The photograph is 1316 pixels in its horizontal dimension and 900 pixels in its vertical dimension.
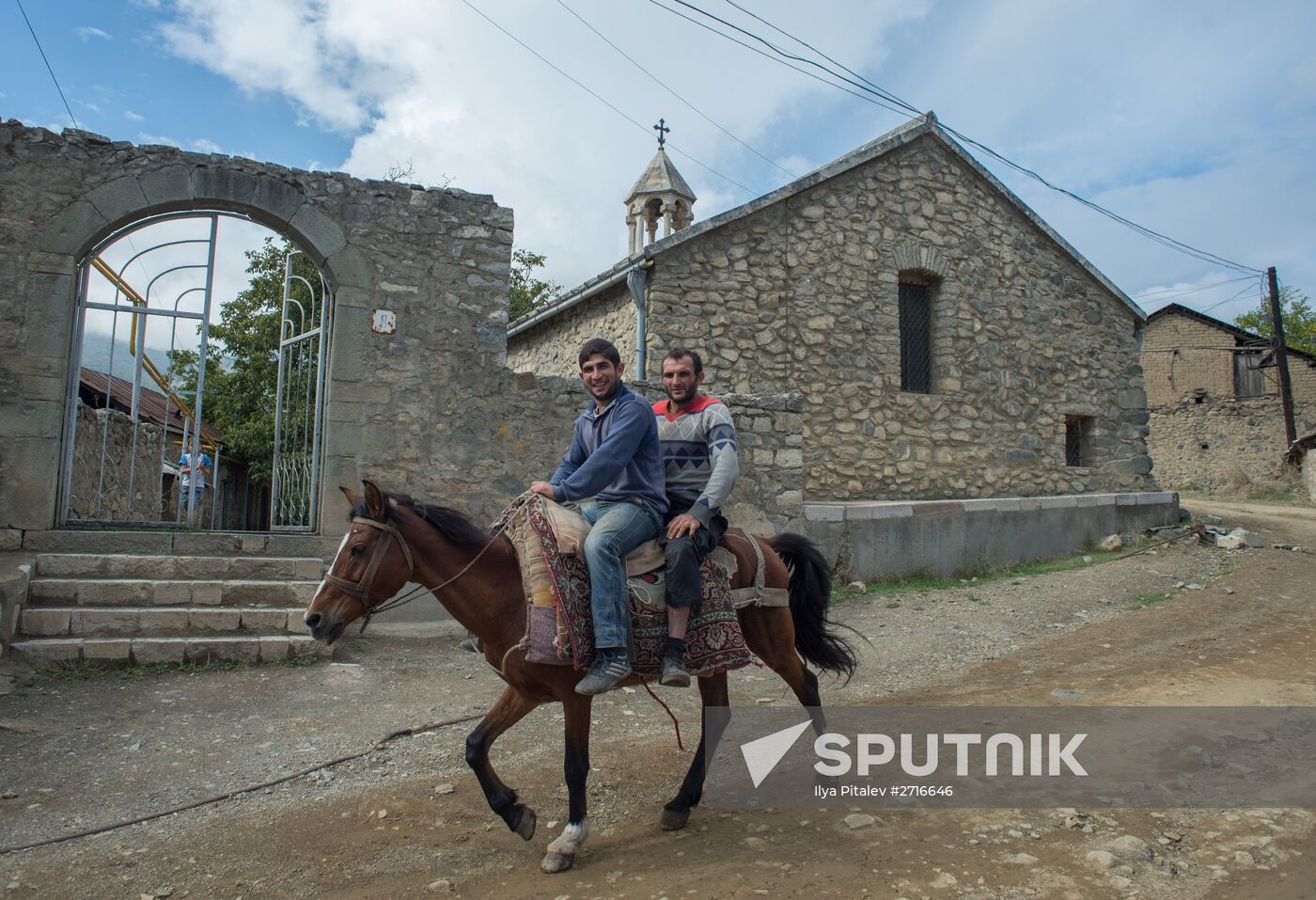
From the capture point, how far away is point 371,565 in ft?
10.7

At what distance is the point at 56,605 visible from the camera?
5.96 meters

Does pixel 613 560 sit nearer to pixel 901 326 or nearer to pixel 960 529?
pixel 960 529

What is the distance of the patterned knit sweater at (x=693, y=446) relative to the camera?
3.93 m

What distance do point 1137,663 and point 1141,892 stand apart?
4.05m

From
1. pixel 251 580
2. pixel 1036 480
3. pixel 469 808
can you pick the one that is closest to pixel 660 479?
pixel 469 808

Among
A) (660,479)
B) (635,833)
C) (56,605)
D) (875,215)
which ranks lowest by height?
(635,833)

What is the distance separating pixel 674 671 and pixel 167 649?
14.1 ft

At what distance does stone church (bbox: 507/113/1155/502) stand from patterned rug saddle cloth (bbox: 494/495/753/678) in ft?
20.2

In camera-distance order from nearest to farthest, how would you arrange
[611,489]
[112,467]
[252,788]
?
[611,489] < [252,788] < [112,467]

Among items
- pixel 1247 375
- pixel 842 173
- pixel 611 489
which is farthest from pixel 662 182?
pixel 1247 375

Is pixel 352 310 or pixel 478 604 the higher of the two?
pixel 352 310

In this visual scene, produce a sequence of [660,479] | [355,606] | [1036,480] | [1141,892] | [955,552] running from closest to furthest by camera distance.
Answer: [1141,892] → [355,606] → [660,479] → [955,552] → [1036,480]

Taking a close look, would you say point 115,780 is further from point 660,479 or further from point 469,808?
point 660,479

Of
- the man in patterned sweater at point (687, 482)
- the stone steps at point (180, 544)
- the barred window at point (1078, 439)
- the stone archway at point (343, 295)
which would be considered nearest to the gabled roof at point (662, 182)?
the barred window at point (1078, 439)
